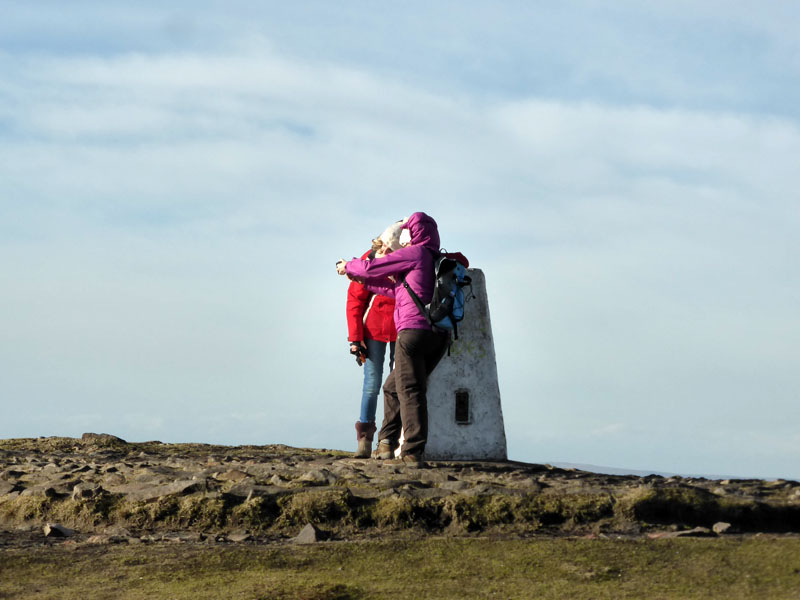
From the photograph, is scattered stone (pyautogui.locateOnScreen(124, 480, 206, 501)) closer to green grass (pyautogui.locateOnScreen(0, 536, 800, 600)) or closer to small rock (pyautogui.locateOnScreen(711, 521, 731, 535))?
green grass (pyautogui.locateOnScreen(0, 536, 800, 600))

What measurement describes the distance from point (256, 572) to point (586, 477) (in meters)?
4.50

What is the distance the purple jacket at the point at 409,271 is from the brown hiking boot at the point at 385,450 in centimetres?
139

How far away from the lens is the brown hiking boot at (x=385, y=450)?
31.5 feet

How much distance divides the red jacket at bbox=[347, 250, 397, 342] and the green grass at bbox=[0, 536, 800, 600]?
4021mm

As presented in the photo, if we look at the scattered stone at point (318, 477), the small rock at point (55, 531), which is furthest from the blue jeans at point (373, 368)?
the small rock at point (55, 531)

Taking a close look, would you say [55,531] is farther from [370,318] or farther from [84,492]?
[370,318]

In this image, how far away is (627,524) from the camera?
6.81 metres

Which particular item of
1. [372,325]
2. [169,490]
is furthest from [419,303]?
[169,490]

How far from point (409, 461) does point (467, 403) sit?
6.00 ft

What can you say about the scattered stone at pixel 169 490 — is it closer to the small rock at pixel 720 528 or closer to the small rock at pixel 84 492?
the small rock at pixel 84 492

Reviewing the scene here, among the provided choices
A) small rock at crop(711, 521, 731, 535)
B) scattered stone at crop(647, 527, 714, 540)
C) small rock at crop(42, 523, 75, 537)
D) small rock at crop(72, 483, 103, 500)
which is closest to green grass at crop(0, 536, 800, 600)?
scattered stone at crop(647, 527, 714, 540)

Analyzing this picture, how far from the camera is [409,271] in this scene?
9.01 meters

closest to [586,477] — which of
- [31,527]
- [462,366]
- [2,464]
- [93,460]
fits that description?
[462,366]

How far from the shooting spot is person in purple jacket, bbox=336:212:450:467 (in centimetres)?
892
